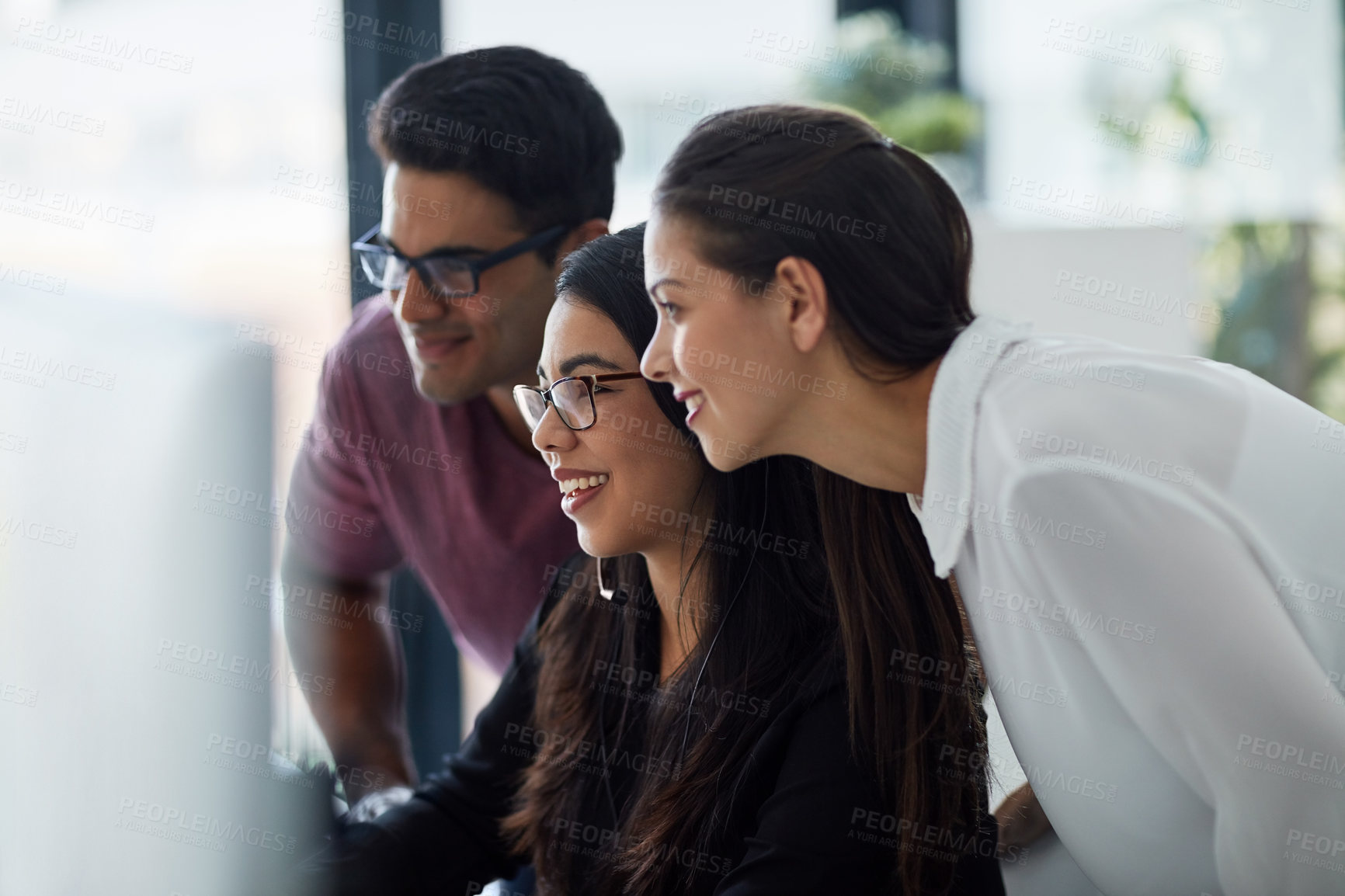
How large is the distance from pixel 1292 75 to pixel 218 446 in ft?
11.1

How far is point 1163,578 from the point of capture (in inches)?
35.6

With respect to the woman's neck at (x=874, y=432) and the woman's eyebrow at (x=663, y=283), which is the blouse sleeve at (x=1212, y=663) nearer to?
the woman's neck at (x=874, y=432)

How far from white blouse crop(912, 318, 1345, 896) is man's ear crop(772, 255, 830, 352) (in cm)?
12

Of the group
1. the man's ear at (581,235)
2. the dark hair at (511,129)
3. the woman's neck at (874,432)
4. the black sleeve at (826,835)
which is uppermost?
the dark hair at (511,129)

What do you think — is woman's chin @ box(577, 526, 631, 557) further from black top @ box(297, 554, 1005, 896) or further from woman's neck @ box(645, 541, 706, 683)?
black top @ box(297, 554, 1005, 896)

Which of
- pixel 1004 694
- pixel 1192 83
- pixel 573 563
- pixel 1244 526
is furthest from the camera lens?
pixel 1192 83

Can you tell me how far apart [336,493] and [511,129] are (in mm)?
668

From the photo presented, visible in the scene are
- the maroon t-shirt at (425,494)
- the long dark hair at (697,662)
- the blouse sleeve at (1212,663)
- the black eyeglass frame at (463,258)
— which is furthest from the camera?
the maroon t-shirt at (425,494)

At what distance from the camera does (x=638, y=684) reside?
1383 mm

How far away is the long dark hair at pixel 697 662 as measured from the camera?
3.96 feet

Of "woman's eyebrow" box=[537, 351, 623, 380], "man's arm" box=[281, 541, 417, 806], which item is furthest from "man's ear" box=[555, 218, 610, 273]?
"man's arm" box=[281, 541, 417, 806]

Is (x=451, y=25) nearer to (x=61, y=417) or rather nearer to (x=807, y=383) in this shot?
(x=61, y=417)

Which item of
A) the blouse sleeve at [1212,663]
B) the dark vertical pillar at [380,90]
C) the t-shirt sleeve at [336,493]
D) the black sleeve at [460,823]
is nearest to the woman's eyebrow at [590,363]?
the black sleeve at [460,823]

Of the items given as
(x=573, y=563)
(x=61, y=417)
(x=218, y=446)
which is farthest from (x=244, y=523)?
(x=573, y=563)
